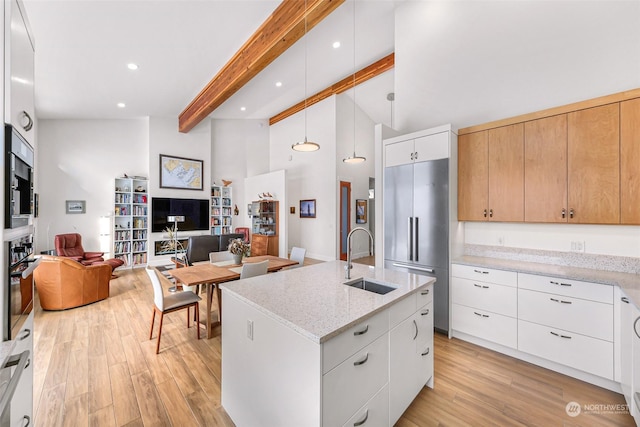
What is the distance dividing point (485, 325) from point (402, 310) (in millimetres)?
1621

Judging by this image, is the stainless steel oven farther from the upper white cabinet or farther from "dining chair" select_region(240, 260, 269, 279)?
"dining chair" select_region(240, 260, 269, 279)

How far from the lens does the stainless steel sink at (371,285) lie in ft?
6.57

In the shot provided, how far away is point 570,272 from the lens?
237 centimetres

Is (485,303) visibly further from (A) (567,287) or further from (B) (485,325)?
(A) (567,287)

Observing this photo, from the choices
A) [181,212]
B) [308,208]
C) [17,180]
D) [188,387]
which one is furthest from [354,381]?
[181,212]

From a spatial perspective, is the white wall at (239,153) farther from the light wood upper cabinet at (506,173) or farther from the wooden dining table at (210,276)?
the light wood upper cabinet at (506,173)

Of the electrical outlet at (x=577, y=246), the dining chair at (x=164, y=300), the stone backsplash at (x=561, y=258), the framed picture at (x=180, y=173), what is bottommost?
the dining chair at (x=164, y=300)

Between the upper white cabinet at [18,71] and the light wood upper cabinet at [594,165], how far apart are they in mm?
3845

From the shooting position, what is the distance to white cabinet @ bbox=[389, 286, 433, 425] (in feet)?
5.37

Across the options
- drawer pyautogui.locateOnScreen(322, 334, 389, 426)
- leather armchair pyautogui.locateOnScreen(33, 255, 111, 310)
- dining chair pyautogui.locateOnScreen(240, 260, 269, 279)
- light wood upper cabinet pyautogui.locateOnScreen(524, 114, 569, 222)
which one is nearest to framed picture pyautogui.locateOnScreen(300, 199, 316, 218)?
dining chair pyautogui.locateOnScreen(240, 260, 269, 279)

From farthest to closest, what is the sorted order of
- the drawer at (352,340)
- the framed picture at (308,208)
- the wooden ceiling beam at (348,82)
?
the framed picture at (308,208) → the wooden ceiling beam at (348,82) → the drawer at (352,340)

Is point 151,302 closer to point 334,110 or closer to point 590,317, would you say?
point 590,317

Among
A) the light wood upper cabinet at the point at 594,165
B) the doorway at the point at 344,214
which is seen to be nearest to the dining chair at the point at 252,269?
the light wood upper cabinet at the point at 594,165

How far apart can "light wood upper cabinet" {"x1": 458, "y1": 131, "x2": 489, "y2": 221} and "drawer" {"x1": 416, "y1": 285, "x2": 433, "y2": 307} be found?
1.46 meters
